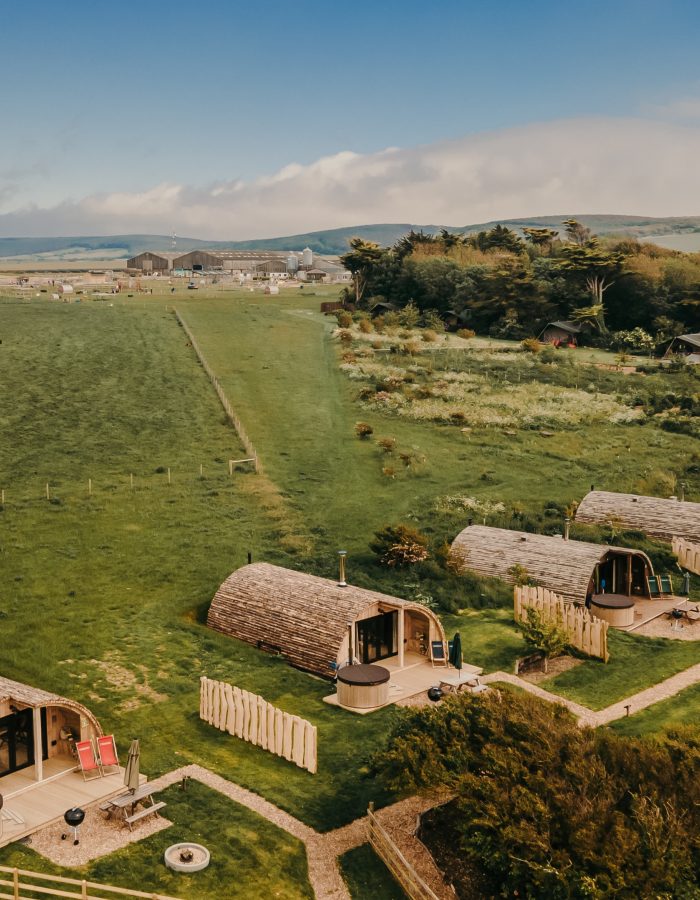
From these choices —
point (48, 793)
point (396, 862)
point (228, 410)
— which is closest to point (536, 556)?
point (396, 862)

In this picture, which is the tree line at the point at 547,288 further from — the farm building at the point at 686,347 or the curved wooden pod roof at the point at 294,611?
the curved wooden pod roof at the point at 294,611

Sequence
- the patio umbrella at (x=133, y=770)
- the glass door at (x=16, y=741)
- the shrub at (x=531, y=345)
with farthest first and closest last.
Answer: the shrub at (x=531, y=345) < the glass door at (x=16, y=741) < the patio umbrella at (x=133, y=770)

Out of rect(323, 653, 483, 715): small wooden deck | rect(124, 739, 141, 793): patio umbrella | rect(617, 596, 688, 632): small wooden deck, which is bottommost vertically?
rect(617, 596, 688, 632): small wooden deck

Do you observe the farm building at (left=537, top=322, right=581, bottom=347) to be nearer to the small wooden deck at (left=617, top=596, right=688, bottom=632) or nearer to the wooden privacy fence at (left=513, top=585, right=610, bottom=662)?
the small wooden deck at (left=617, top=596, right=688, bottom=632)

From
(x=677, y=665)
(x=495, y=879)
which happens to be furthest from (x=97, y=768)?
(x=677, y=665)

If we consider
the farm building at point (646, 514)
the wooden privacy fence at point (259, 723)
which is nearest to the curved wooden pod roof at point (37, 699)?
the wooden privacy fence at point (259, 723)

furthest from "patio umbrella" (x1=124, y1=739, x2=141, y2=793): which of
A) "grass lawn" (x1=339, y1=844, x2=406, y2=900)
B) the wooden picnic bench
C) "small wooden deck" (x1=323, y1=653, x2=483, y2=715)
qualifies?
"small wooden deck" (x1=323, y1=653, x2=483, y2=715)
